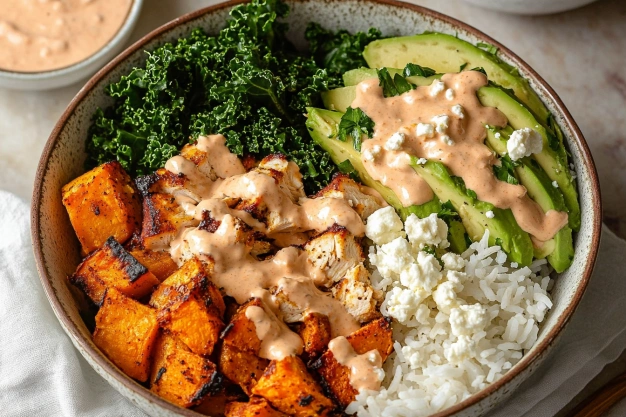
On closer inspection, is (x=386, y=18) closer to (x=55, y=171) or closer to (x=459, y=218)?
(x=459, y=218)

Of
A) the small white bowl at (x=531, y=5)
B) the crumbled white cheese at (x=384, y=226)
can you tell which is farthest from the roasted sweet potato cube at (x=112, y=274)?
the small white bowl at (x=531, y=5)

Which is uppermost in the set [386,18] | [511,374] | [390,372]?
[386,18]

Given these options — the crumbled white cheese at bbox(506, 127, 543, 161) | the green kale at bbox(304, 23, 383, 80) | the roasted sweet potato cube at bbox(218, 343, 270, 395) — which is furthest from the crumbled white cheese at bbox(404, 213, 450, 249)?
the green kale at bbox(304, 23, 383, 80)

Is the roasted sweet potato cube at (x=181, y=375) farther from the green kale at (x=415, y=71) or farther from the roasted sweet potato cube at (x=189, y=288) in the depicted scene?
the green kale at (x=415, y=71)

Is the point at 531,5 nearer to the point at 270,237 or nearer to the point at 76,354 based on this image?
the point at 270,237

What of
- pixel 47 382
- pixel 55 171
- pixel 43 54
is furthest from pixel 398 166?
pixel 43 54

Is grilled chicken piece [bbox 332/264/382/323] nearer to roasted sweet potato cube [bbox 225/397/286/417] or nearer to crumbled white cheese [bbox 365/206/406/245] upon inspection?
crumbled white cheese [bbox 365/206/406/245]

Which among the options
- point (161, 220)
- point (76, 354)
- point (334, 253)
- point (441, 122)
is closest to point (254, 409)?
point (334, 253)

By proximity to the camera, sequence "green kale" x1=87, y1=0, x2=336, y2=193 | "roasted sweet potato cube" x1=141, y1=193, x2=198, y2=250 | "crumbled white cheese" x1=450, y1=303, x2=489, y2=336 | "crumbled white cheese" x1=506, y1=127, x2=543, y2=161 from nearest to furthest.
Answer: "crumbled white cheese" x1=450, y1=303, x2=489, y2=336
"crumbled white cheese" x1=506, y1=127, x2=543, y2=161
"roasted sweet potato cube" x1=141, y1=193, x2=198, y2=250
"green kale" x1=87, y1=0, x2=336, y2=193
